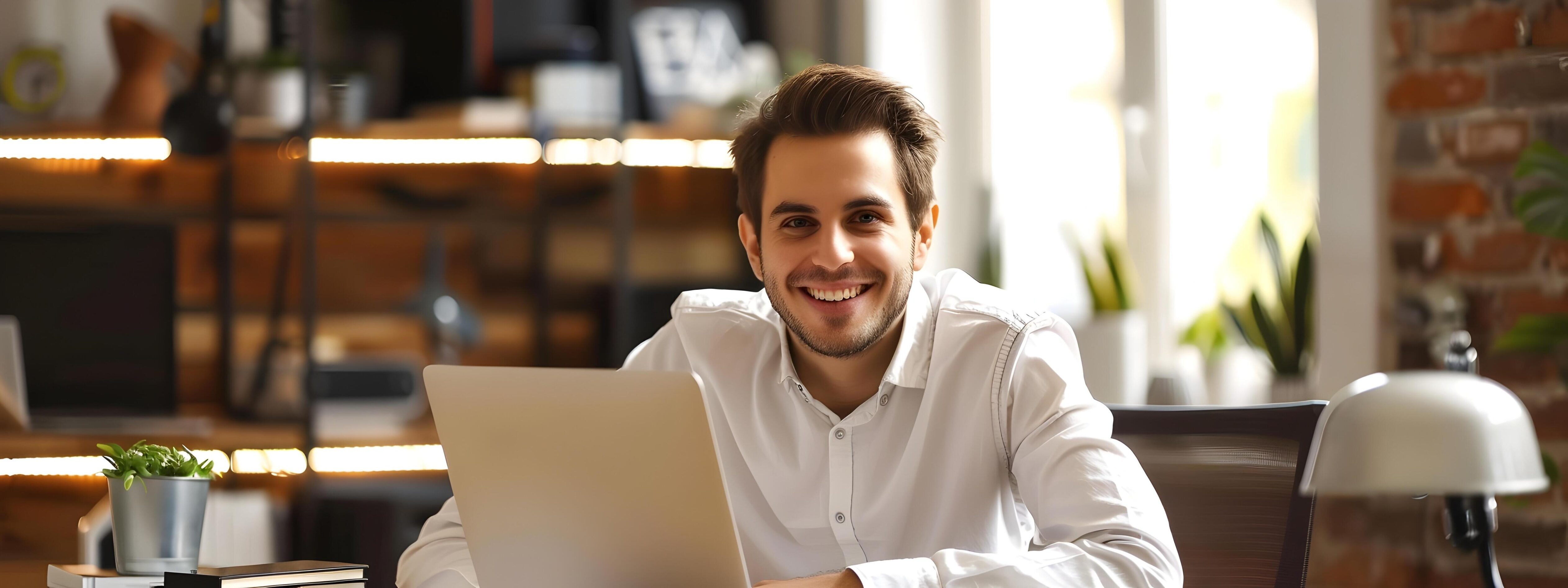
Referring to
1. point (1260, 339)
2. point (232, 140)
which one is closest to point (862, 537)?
point (1260, 339)

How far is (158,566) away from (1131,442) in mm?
989

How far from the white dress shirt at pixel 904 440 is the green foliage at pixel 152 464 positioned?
8.6 inches

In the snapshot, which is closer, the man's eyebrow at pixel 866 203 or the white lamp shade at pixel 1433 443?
the white lamp shade at pixel 1433 443

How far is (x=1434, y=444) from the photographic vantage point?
72 centimetres

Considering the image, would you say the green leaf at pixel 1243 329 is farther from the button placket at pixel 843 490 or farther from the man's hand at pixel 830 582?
the man's hand at pixel 830 582

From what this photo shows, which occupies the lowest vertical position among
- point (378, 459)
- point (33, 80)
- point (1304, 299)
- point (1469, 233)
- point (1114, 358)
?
point (378, 459)

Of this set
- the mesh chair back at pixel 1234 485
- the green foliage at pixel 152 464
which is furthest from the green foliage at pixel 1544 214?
the green foliage at pixel 152 464

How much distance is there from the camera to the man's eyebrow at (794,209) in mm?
1442

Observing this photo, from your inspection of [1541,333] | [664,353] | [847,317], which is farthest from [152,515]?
[1541,333]

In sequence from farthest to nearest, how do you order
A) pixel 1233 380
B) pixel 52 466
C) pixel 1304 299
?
pixel 52 466
pixel 1233 380
pixel 1304 299

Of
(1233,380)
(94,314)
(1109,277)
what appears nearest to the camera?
(1233,380)

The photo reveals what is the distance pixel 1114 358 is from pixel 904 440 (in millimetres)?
1614

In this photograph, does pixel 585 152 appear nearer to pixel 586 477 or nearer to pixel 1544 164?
pixel 1544 164

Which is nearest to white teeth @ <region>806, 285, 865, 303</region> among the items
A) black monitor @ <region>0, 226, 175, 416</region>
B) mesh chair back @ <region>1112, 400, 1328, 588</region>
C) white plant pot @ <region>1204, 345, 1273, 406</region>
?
mesh chair back @ <region>1112, 400, 1328, 588</region>
